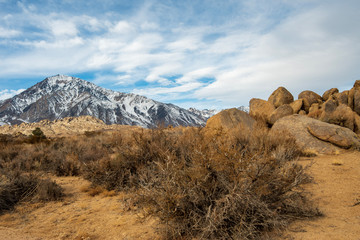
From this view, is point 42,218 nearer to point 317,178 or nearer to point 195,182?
point 195,182

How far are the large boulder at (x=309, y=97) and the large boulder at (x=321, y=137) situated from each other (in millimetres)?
7035

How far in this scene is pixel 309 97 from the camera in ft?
54.1

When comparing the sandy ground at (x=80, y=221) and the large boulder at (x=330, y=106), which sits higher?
the large boulder at (x=330, y=106)

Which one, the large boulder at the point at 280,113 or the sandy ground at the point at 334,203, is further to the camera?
the large boulder at the point at 280,113

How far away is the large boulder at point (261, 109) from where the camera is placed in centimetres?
1435

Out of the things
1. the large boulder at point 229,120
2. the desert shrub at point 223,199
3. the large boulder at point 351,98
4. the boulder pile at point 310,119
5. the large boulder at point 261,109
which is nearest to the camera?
the desert shrub at point 223,199

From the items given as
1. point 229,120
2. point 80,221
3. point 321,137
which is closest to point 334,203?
point 80,221

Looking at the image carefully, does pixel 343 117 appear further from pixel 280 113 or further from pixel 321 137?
pixel 321 137

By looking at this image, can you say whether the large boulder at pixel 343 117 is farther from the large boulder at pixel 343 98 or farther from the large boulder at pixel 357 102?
the large boulder at pixel 343 98

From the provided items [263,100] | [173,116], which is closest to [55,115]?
[173,116]

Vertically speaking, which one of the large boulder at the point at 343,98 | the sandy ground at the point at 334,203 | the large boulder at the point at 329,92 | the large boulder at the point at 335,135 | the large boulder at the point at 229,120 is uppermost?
the large boulder at the point at 329,92

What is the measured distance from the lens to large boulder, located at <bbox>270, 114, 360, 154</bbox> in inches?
332

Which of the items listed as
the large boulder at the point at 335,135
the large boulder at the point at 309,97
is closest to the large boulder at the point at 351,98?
the large boulder at the point at 309,97

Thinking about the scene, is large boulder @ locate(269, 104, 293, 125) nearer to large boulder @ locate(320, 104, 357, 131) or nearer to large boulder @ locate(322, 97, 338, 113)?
large boulder @ locate(322, 97, 338, 113)
